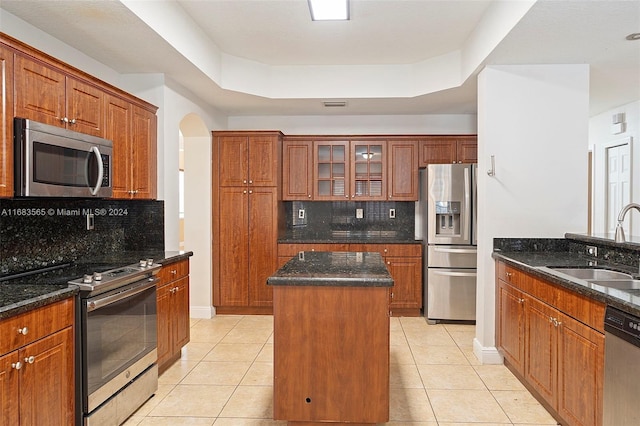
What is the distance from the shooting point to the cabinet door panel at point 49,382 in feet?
5.94

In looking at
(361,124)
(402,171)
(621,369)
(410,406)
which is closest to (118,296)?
(410,406)

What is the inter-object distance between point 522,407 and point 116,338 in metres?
2.60

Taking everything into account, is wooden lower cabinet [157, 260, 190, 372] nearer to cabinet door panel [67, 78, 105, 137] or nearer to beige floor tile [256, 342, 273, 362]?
beige floor tile [256, 342, 273, 362]

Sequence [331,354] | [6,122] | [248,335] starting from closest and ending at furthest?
1. [6,122]
2. [331,354]
3. [248,335]

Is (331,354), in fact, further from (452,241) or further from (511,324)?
(452,241)

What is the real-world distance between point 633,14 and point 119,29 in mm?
3240

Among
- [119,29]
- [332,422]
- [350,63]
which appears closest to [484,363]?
[332,422]

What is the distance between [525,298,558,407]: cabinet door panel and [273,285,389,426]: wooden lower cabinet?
1.04 m

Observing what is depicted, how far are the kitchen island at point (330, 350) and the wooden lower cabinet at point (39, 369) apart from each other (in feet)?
3.41

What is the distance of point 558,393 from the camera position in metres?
2.39

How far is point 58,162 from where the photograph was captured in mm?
2301

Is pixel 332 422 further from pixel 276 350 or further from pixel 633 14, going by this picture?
pixel 633 14

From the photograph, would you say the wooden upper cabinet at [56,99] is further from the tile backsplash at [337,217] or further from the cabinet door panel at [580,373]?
the cabinet door panel at [580,373]

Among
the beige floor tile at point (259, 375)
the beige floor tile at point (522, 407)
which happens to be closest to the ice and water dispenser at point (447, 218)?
the beige floor tile at point (522, 407)
